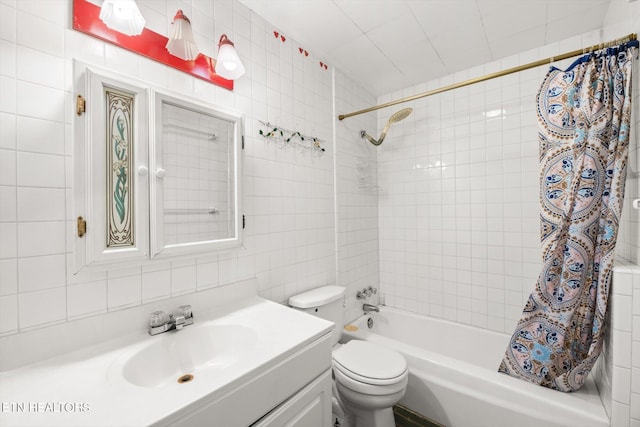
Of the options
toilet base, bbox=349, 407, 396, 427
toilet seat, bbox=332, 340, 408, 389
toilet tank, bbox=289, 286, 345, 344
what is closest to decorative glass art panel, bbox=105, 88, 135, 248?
toilet tank, bbox=289, 286, 345, 344

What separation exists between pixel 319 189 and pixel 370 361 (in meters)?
1.08

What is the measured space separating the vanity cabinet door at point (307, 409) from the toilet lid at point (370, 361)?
320 millimetres

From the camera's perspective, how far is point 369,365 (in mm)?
1335

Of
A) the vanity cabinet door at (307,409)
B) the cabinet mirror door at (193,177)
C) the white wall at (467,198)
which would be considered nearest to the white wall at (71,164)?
the cabinet mirror door at (193,177)

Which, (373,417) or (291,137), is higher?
(291,137)

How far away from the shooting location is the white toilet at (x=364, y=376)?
1233mm

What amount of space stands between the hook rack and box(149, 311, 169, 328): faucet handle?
975mm

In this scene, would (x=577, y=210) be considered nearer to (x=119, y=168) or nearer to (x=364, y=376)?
(x=364, y=376)

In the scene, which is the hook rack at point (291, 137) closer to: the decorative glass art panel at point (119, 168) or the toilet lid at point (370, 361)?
the decorative glass art panel at point (119, 168)

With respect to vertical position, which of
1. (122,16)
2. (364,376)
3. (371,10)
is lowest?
(364,376)

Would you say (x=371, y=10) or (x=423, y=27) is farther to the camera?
(x=423, y=27)

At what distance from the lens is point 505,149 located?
6.28 feet

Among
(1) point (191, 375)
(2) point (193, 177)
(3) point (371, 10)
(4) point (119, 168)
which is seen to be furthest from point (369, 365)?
(3) point (371, 10)

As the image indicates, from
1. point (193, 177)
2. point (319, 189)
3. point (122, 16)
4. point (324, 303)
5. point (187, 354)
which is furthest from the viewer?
point (319, 189)
